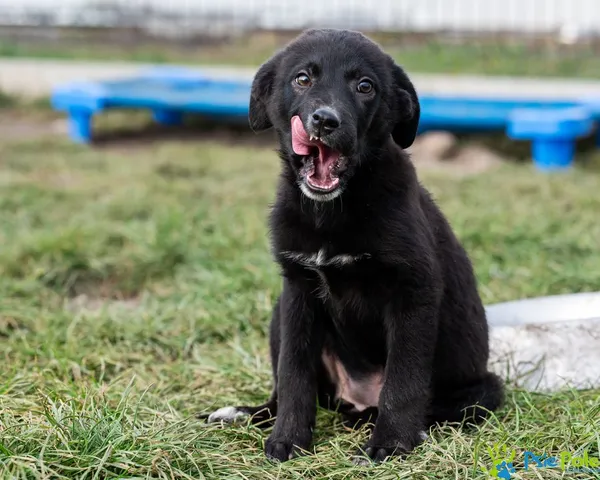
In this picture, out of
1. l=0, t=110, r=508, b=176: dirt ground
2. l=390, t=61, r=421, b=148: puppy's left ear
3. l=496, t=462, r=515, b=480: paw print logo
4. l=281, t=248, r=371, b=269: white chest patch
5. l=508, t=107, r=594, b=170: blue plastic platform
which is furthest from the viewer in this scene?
l=0, t=110, r=508, b=176: dirt ground

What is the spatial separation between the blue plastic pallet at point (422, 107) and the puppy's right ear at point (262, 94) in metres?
5.65

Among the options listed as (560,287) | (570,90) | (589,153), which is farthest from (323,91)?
(570,90)

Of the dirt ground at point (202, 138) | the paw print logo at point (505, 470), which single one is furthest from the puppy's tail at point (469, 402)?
the dirt ground at point (202, 138)

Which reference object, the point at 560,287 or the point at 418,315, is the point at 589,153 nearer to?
the point at 560,287

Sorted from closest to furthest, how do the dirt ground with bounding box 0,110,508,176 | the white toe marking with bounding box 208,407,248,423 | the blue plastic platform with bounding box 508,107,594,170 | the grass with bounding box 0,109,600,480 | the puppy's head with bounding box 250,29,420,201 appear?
1. the grass with bounding box 0,109,600,480
2. the puppy's head with bounding box 250,29,420,201
3. the white toe marking with bounding box 208,407,248,423
4. the blue plastic platform with bounding box 508,107,594,170
5. the dirt ground with bounding box 0,110,508,176

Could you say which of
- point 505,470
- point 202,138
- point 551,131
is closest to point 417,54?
point 202,138

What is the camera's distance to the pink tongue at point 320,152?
295 cm

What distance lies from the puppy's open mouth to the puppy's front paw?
831 millimetres

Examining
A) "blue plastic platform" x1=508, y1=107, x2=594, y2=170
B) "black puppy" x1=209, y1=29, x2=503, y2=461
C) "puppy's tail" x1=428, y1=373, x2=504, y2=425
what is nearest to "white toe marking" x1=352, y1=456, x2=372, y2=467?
"black puppy" x1=209, y1=29, x2=503, y2=461

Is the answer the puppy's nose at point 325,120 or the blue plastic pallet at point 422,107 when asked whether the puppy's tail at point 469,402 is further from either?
the blue plastic pallet at point 422,107

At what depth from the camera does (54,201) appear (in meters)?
7.01

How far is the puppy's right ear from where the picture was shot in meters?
3.22

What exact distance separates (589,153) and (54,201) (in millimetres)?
5451

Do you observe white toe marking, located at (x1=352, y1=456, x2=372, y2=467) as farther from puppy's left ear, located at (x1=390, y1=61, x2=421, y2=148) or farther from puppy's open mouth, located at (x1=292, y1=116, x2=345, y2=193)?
puppy's left ear, located at (x1=390, y1=61, x2=421, y2=148)
